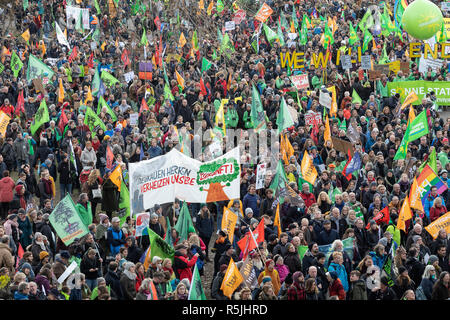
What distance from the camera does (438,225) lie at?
14359mm

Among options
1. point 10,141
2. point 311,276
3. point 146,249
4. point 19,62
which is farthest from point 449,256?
point 19,62

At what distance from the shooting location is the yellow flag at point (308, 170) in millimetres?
17156

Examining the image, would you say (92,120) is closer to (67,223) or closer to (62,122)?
(62,122)

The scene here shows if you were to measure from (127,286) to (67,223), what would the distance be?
2.22 meters

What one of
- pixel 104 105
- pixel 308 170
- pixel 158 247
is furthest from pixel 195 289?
pixel 104 105

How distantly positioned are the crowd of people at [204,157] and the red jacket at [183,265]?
2 cm

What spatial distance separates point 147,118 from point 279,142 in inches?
127

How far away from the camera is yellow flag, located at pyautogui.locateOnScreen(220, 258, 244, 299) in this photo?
12.3m

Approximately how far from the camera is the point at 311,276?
12.2 metres

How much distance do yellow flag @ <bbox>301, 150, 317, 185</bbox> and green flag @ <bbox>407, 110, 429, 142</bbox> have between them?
262 cm

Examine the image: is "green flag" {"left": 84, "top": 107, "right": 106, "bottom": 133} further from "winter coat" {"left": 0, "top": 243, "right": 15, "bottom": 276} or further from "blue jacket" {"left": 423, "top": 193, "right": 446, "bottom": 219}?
"blue jacket" {"left": 423, "top": 193, "right": 446, "bottom": 219}

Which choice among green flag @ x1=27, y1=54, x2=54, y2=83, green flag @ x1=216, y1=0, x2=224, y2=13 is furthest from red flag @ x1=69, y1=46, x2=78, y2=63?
green flag @ x1=216, y1=0, x2=224, y2=13

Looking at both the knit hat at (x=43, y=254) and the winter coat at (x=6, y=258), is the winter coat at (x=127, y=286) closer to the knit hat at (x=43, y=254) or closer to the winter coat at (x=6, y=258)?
the knit hat at (x=43, y=254)

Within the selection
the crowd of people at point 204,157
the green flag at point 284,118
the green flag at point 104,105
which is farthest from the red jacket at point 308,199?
the green flag at point 104,105
